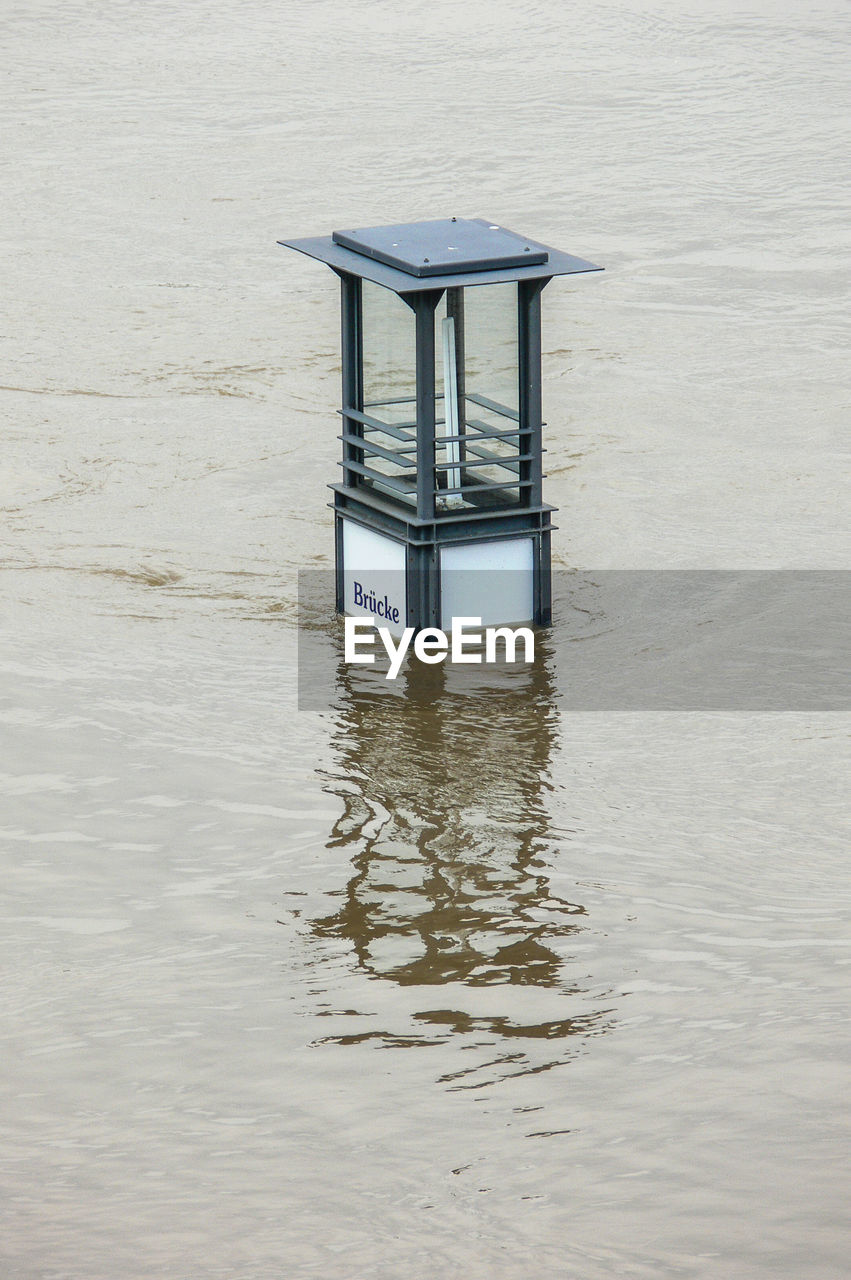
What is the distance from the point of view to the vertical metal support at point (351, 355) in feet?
32.3

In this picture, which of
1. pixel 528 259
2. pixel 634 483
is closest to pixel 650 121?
pixel 634 483

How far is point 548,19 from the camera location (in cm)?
2805

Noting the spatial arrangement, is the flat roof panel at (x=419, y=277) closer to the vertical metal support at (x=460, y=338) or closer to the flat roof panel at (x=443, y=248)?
the flat roof panel at (x=443, y=248)

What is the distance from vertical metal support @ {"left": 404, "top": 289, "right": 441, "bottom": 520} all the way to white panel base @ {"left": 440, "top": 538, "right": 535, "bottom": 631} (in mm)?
312

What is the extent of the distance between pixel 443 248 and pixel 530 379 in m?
0.79

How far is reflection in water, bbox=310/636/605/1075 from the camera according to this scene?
22.1ft

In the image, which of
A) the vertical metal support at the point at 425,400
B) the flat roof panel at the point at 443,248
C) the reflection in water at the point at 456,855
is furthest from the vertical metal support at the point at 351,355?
the reflection in water at the point at 456,855

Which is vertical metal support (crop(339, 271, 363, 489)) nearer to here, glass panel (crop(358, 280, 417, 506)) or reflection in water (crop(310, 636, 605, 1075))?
glass panel (crop(358, 280, 417, 506))

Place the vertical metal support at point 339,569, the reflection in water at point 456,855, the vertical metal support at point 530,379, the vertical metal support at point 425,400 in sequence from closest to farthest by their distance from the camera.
→ the reflection in water at point 456,855, the vertical metal support at point 425,400, the vertical metal support at point 530,379, the vertical metal support at point 339,569

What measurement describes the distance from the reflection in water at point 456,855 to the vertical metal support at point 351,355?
116cm

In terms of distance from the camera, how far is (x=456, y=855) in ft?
25.6

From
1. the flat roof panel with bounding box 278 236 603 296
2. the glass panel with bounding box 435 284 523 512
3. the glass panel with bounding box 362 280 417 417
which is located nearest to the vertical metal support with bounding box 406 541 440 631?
the glass panel with bounding box 435 284 523 512

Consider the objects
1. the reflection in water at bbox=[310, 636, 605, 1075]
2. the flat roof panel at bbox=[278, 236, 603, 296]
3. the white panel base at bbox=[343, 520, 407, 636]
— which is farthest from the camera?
the white panel base at bbox=[343, 520, 407, 636]

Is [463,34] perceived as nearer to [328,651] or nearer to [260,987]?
[328,651]
